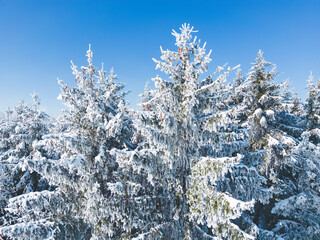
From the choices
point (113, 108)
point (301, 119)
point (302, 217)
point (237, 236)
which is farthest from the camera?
point (301, 119)

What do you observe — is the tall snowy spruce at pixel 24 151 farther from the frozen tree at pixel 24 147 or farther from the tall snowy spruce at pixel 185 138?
the tall snowy spruce at pixel 185 138

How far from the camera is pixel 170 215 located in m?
7.86

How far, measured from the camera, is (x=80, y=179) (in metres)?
7.79

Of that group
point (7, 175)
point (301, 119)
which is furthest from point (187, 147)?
point (301, 119)

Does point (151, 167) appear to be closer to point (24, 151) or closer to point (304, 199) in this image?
point (304, 199)

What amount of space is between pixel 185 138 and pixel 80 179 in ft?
14.2

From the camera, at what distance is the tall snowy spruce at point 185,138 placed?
21.8ft

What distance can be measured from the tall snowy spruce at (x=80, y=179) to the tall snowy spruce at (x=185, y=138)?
145 centimetres

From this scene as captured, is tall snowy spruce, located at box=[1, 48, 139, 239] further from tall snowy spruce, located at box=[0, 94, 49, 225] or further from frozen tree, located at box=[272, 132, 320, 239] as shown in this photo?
frozen tree, located at box=[272, 132, 320, 239]

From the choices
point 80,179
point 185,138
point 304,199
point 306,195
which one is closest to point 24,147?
point 80,179

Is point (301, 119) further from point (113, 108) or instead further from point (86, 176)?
point (86, 176)

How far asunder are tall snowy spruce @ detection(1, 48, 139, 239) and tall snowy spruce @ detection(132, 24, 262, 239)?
145 centimetres

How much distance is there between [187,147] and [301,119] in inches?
590

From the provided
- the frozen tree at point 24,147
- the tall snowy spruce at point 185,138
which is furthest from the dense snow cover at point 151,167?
the frozen tree at point 24,147
